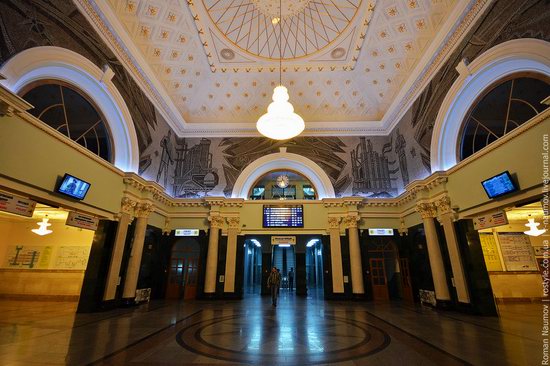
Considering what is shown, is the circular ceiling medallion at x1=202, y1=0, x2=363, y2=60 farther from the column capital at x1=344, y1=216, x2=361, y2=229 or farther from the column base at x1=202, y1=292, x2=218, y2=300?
the column base at x1=202, y1=292, x2=218, y2=300

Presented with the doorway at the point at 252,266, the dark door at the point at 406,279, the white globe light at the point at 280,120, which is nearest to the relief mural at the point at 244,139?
the dark door at the point at 406,279

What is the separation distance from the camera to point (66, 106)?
24.6 ft

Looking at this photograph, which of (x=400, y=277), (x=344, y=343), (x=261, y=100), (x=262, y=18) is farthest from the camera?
(x=261, y=100)

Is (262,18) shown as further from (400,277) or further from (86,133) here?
(400,277)

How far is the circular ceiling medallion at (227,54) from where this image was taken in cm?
1104

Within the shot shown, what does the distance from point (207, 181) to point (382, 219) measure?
9.21m

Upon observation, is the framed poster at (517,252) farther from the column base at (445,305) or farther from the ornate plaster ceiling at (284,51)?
the ornate plaster ceiling at (284,51)

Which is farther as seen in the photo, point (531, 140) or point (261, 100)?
point (261, 100)

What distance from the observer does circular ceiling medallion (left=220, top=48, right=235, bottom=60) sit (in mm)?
11039

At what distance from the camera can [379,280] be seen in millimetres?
11750

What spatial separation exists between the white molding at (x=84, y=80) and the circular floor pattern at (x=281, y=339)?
263 inches

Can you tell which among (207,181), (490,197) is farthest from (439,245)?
(207,181)

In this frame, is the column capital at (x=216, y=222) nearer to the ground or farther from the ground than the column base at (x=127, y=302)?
farther from the ground

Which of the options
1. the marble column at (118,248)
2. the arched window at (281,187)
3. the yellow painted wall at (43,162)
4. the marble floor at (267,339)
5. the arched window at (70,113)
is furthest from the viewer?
the arched window at (281,187)
